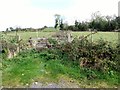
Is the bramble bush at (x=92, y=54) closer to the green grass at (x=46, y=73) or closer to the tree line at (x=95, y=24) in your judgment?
the green grass at (x=46, y=73)

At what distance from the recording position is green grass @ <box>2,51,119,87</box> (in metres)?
7.21

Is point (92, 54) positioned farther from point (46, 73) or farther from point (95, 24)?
point (95, 24)

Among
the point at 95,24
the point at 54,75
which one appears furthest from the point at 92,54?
the point at 95,24

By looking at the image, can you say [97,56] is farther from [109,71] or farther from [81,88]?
[81,88]

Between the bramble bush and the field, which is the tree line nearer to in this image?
the bramble bush

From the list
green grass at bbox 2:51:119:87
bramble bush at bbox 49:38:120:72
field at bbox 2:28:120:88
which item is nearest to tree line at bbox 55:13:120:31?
bramble bush at bbox 49:38:120:72

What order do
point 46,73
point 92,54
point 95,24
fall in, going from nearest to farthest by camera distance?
point 46,73 < point 92,54 < point 95,24

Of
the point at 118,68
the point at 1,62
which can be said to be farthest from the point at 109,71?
the point at 1,62

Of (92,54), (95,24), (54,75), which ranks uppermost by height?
(95,24)

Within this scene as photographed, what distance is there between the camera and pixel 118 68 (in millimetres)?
8164

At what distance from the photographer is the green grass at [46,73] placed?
721cm

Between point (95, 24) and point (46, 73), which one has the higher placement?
point (95, 24)

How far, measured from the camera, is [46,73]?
7.90m

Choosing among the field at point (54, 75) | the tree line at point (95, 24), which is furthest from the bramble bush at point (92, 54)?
the tree line at point (95, 24)
